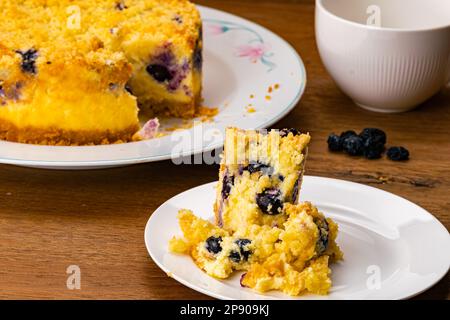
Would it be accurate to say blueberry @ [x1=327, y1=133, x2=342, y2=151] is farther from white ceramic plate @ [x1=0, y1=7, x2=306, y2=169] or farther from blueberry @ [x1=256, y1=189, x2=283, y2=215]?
blueberry @ [x1=256, y1=189, x2=283, y2=215]

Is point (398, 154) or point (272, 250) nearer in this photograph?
point (272, 250)

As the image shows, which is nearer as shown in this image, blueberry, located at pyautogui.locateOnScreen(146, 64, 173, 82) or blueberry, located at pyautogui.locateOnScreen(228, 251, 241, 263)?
blueberry, located at pyautogui.locateOnScreen(228, 251, 241, 263)

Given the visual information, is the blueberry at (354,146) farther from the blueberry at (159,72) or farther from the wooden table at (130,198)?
the blueberry at (159,72)

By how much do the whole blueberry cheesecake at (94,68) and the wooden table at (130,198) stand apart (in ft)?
0.49

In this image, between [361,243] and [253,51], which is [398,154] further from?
[253,51]

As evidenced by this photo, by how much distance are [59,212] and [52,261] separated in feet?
0.67

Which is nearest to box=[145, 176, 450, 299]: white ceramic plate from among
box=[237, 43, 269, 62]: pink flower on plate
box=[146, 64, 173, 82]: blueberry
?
box=[146, 64, 173, 82]: blueberry

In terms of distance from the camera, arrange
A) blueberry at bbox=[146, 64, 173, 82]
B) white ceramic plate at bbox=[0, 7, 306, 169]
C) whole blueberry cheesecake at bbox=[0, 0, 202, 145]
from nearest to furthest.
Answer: white ceramic plate at bbox=[0, 7, 306, 169]
whole blueberry cheesecake at bbox=[0, 0, 202, 145]
blueberry at bbox=[146, 64, 173, 82]

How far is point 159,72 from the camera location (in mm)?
2553

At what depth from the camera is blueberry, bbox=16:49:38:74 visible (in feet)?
7.41

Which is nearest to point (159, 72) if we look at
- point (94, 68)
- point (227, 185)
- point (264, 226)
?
point (94, 68)

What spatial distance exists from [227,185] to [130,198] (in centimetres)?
34

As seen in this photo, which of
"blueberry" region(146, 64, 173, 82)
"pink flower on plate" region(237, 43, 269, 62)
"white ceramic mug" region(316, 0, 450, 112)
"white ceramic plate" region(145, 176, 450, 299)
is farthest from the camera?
"pink flower on plate" region(237, 43, 269, 62)

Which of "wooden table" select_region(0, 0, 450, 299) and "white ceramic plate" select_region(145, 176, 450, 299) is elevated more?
"white ceramic plate" select_region(145, 176, 450, 299)
